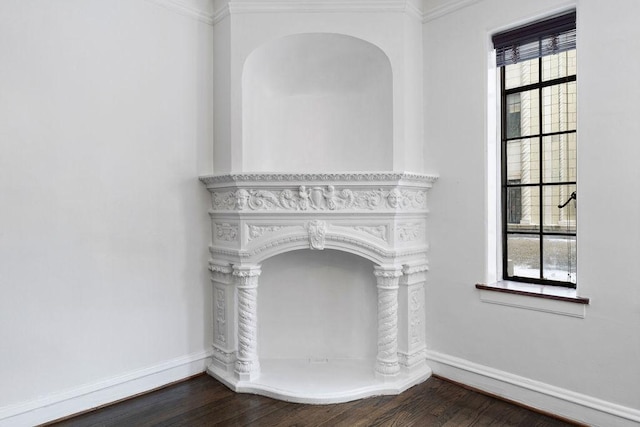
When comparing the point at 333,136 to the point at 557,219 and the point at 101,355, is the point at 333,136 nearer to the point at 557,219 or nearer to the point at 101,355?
the point at 557,219

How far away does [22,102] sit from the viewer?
259 centimetres

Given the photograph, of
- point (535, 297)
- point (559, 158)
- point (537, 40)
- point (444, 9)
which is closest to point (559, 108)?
point (559, 158)

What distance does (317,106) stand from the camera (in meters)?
3.63

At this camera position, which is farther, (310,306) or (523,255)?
(310,306)

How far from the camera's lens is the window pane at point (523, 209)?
3078 mm

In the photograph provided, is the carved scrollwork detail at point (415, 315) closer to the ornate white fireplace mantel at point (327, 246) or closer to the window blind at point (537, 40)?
the ornate white fireplace mantel at point (327, 246)

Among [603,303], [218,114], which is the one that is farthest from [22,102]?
[603,303]

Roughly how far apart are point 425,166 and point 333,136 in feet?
2.71

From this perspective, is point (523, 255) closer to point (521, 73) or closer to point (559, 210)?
point (559, 210)

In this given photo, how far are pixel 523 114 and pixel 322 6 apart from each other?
1.74m

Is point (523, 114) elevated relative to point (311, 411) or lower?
elevated

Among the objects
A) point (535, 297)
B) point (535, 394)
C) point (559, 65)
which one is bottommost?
point (535, 394)

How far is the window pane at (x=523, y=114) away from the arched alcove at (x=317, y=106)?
0.91 metres

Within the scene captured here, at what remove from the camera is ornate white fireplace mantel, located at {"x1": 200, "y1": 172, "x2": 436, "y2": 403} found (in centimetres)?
311
